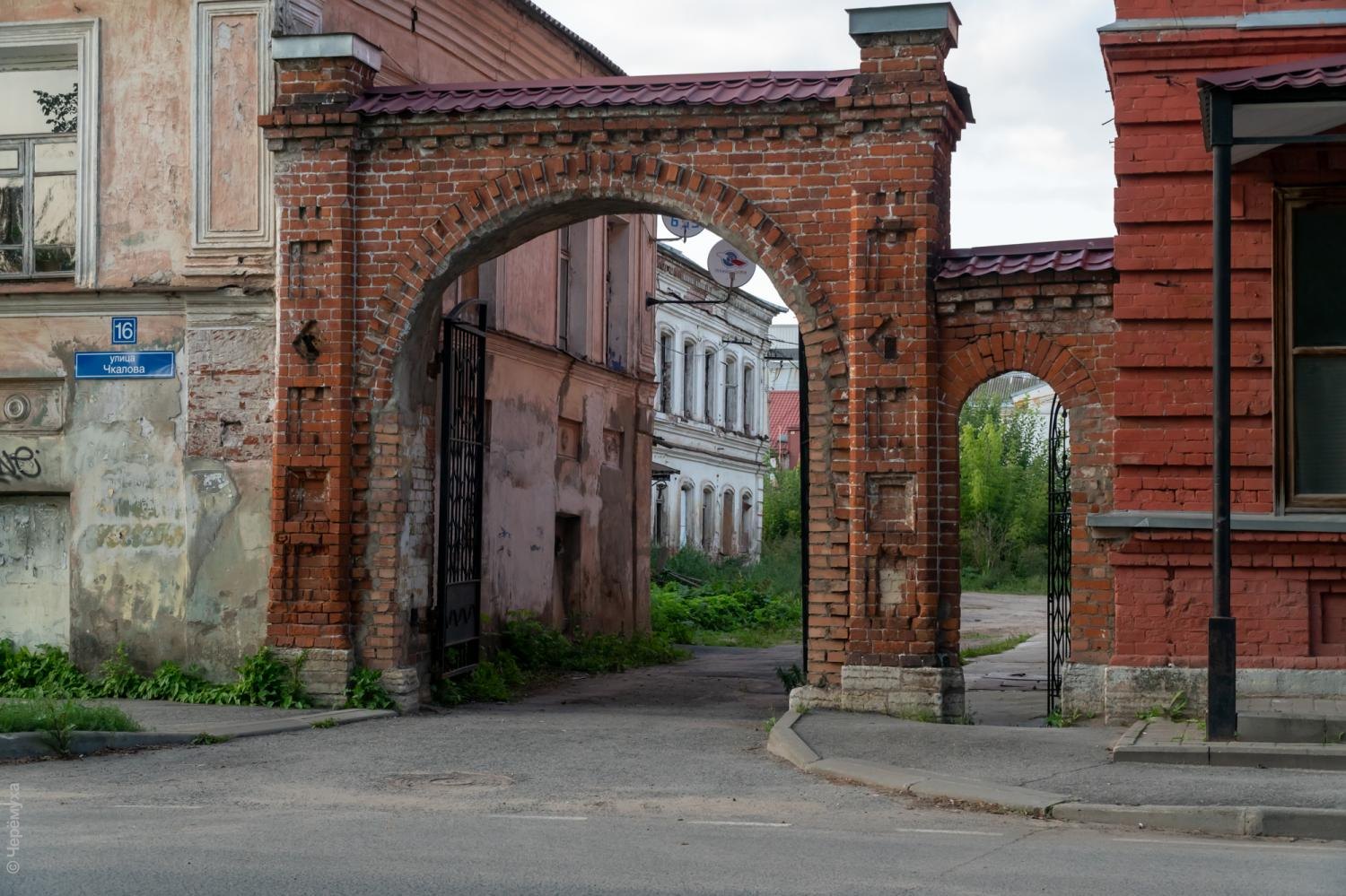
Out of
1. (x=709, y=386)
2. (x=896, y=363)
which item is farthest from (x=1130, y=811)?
(x=709, y=386)

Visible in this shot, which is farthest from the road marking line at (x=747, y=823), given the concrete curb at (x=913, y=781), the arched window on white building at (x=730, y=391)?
the arched window on white building at (x=730, y=391)

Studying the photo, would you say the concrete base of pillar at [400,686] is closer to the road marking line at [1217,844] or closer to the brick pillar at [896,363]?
the brick pillar at [896,363]

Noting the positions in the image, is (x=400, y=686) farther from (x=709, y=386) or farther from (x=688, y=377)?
(x=709, y=386)

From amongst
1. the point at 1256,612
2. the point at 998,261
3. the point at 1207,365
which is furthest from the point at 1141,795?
the point at 998,261

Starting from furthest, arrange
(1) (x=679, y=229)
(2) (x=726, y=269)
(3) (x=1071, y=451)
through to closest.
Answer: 1. (1) (x=679, y=229)
2. (2) (x=726, y=269)
3. (3) (x=1071, y=451)

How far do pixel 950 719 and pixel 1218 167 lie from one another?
4.38 m

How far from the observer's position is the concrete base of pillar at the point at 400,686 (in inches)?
506

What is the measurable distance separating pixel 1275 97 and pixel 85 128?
31.3ft

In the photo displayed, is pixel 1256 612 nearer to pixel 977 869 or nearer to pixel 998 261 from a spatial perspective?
pixel 998 261

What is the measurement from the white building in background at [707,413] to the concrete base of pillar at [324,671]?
1815 centimetres

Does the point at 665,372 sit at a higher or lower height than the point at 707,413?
higher

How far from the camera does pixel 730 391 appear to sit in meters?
40.6

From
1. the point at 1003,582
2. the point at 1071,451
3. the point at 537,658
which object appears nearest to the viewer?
the point at 1071,451

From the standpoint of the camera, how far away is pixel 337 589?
42.0 ft
